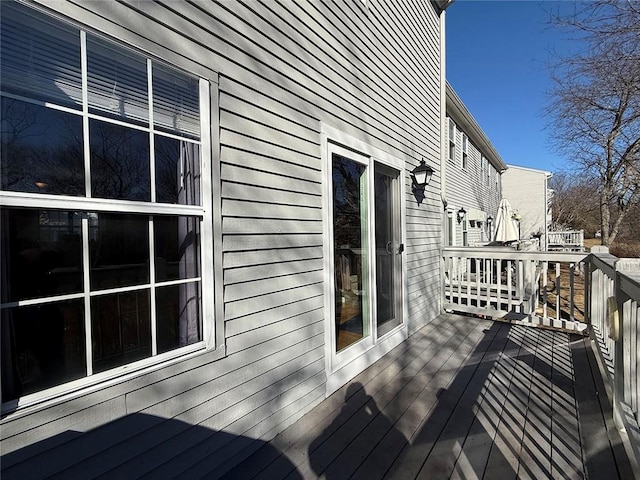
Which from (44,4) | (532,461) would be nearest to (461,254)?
(532,461)

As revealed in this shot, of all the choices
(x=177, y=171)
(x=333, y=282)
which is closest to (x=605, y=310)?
(x=333, y=282)

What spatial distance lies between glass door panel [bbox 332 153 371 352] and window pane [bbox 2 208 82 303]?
189 centimetres

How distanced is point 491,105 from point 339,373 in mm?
13305

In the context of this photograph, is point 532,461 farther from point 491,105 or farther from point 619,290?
point 491,105

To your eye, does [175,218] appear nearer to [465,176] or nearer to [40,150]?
[40,150]

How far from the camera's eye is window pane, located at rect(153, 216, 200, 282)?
153 cm

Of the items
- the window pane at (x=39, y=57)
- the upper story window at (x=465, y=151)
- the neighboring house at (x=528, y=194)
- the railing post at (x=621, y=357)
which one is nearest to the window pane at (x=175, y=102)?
the window pane at (x=39, y=57)

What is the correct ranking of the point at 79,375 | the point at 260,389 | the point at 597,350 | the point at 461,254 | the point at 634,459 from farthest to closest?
the point at 461,254, the point at 597,350, the point at 260,389, the point at 634,459, the point at 79,375

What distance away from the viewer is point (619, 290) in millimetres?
2020

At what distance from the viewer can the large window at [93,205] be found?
112 centimetres

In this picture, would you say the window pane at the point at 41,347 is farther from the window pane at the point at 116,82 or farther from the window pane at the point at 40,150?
the window pane at the point at 116,82

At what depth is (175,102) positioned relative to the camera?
162 centimetres

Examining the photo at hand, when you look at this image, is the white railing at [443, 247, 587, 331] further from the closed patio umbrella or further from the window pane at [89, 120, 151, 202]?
the window pane at [89, 120, 151, 202]

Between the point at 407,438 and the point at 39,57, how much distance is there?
8.64 feet
